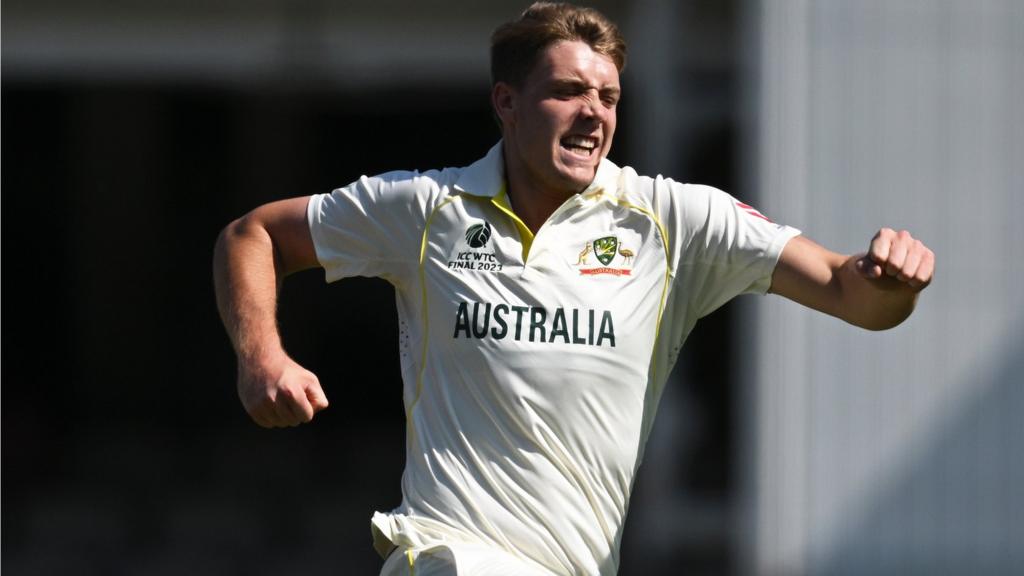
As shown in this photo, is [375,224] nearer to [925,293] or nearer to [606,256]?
[606,256]

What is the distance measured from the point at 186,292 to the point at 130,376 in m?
1.20

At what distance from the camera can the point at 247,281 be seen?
3.90 metres

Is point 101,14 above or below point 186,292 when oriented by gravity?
above

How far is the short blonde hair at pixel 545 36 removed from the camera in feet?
12.5

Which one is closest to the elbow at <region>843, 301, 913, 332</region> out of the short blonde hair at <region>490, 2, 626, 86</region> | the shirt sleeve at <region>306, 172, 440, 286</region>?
the short blonde hair at <region>490, 2, 626, 86</region>

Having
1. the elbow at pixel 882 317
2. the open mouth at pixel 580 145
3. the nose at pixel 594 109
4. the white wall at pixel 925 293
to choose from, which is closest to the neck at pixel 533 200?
the open mouth at pixel 580 145

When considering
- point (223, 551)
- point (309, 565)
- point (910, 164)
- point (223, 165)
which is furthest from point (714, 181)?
point (223, 165)

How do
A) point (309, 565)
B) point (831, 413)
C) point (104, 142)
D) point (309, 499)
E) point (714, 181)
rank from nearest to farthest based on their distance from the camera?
point (831, 413) < point (714, 181) < point (309, 565) < point (309, 499) < point (104, 142)

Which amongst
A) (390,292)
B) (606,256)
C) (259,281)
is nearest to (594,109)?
(606,256)

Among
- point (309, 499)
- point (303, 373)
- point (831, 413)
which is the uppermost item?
point (303, 373)

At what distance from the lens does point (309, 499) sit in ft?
52.0

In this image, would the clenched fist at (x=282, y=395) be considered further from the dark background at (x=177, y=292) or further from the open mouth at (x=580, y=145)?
the dark background at (x=177, y=292)

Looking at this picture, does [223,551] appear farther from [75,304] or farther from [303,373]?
[303,373]

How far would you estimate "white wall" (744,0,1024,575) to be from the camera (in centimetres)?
867
